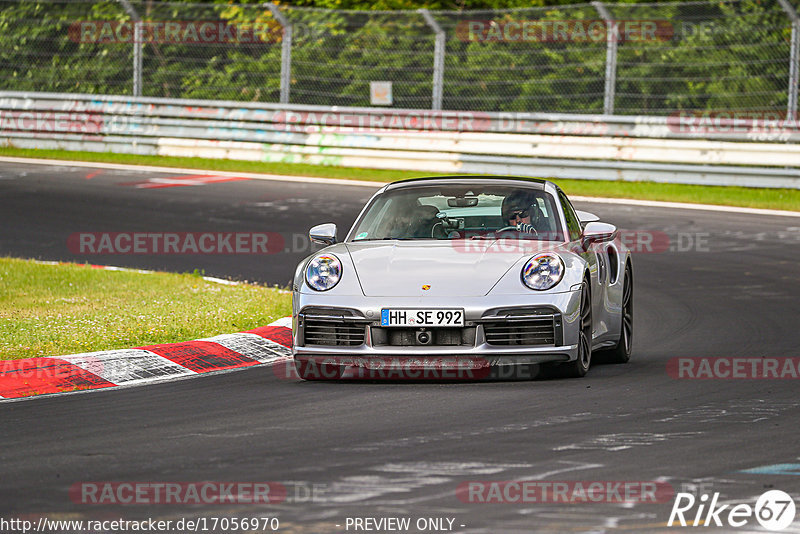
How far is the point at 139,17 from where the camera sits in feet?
82.2

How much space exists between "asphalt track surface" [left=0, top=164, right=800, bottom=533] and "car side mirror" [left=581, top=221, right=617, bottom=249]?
803mm

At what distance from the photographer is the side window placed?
30.2ft

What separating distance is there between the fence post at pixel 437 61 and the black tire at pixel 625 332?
12.6 m

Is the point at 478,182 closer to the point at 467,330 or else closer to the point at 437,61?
the point at 467,330

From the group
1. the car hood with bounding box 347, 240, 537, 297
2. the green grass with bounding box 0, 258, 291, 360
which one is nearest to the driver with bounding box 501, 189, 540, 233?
the car hood with bounding box 347, 240, 537, 297

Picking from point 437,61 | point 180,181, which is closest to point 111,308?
point 180,181

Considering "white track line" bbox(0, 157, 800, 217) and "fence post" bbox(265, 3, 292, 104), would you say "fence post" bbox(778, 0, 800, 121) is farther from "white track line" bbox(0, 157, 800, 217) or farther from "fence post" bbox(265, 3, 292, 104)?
"fence post" bbox(265, 3, 292, 104)

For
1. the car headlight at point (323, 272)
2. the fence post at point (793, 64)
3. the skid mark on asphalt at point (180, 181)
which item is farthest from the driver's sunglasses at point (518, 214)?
the skid mark on asphalt at point (180, 181)

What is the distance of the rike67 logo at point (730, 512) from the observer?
489 cm

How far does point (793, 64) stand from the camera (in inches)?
774

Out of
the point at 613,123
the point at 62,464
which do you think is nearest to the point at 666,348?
the point at 62,464

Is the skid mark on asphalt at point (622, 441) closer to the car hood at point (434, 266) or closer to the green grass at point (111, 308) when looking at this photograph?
the car hood at point (434, 266)

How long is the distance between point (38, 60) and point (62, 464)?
21.7 metres

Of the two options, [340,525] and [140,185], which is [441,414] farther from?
[140,185]
